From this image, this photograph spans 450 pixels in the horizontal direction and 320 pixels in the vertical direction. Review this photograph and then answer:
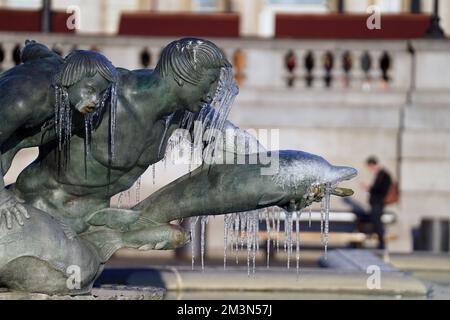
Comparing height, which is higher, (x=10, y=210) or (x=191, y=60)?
(x=191, y=60)

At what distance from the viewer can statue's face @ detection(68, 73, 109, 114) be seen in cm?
788

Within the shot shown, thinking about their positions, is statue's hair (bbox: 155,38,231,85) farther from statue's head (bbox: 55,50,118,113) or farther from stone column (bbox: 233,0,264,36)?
stone column (bbox: 233,0,264,36)

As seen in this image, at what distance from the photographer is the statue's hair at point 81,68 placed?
25.8 feet

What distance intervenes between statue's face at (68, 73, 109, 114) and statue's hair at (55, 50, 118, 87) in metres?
0.03

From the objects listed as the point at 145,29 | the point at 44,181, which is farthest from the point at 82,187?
the point at 145,29

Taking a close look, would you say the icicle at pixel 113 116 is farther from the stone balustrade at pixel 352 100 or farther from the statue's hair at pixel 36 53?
the stone balustrade at pixel 352 100

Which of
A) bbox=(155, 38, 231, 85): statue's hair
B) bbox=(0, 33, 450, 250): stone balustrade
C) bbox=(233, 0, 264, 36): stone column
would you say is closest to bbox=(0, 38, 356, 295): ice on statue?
bbox=(155, 38, 231, 85): statue's hair

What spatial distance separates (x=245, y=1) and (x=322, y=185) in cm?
1858

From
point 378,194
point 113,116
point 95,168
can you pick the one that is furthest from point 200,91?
point 378,194

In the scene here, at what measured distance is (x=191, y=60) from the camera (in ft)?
26.5

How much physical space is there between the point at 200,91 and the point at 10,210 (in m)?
1.24

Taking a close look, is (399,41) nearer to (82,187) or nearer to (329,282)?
(329,282)

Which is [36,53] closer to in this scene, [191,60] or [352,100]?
[191,60]

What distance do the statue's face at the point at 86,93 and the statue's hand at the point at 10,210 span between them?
0.60 metres
